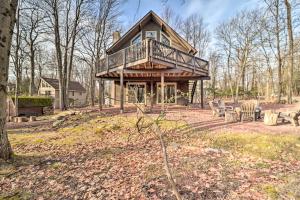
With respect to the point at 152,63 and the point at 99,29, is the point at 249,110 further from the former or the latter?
the point at 99,29

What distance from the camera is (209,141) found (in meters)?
6.28

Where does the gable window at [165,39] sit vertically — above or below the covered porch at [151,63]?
above

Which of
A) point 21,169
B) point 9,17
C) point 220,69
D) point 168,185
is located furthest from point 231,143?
point 220,69

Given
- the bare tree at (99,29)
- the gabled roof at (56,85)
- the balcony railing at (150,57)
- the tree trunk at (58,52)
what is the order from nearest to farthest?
the balcony railing at (150,57)
the tree trunk at (58,52)
the bare tree at (99,29)
the gabled roof at (56,85)

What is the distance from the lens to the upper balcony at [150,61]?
9.37 metres

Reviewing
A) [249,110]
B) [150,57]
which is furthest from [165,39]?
[249,110]

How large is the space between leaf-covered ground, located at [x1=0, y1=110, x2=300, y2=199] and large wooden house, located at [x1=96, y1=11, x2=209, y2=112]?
5.53ft

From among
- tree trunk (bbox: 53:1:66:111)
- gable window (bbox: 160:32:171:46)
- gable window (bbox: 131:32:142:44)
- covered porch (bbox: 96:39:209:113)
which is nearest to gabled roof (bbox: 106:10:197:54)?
gable window (bbox: 131:32:142:44)

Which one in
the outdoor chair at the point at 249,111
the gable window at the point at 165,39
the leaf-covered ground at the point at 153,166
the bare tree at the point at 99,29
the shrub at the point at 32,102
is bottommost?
the leaf-covered ground at the point at 153,166

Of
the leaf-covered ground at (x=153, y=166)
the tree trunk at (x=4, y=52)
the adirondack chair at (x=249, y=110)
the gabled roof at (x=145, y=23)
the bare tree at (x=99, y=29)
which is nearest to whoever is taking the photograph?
the leaf-covered ground at (x=153, y=166)

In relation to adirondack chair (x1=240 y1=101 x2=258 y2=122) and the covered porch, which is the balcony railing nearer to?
the covered porch

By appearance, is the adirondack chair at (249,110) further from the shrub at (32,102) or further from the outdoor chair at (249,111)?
the shrub at (32,102)

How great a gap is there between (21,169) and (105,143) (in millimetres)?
2633

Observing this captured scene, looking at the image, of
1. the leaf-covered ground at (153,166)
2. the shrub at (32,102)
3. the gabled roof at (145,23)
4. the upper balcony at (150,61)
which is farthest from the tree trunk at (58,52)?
the leaf-covered ground at (153,166)
